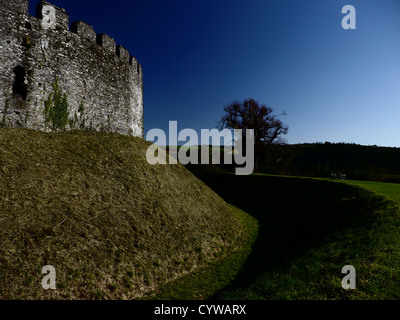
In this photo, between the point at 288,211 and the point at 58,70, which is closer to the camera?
the point at 58,70

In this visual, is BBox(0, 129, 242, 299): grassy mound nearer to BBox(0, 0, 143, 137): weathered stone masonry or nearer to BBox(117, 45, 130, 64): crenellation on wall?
BBox(0, 0, 143, 137): weathered stone masonry

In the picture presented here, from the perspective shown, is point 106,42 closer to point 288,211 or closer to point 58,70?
point 58,70

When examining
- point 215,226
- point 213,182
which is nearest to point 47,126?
point 215,226

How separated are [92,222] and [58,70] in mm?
9764

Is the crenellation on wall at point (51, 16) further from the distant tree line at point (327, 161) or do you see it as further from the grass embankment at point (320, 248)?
the distant tree line at point (327, 161)

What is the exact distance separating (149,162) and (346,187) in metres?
17.4

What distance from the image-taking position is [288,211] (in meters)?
22.0

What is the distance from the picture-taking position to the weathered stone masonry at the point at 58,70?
1183cm

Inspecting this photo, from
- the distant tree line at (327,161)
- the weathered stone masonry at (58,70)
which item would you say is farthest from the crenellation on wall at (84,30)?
the distant tree line at (327,161)

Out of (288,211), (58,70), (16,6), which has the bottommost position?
(288,211)

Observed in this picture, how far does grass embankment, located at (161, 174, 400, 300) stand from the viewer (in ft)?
21.3

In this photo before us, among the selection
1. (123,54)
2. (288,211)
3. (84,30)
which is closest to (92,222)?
(84,30)

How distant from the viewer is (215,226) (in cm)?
1464

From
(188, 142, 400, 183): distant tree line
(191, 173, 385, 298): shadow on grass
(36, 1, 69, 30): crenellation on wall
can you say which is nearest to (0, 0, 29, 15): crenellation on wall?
(36, 1, 69, 30): crenellation on wall
